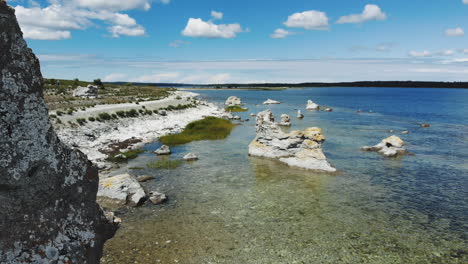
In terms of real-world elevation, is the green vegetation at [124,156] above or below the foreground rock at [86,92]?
below

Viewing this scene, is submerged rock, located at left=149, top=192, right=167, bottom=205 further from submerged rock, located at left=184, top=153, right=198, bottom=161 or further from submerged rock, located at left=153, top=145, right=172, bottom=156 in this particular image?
submerged rock, located at left=153, top=145, right=172, bottom=156

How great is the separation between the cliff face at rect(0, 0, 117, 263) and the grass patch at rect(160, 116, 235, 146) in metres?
41.6

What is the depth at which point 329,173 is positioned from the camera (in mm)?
34406

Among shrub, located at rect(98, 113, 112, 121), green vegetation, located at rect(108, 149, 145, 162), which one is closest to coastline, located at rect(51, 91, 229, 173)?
green vegetation, located at rect(108, 149, 145, 162)

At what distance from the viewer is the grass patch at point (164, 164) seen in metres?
36.1

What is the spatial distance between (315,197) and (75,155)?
22.4 meters

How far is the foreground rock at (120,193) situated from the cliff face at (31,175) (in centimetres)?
1663

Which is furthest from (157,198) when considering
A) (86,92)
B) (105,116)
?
(86,92)

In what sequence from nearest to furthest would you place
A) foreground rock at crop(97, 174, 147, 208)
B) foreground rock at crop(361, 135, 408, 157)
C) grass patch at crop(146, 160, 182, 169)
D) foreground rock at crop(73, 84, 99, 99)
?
foreground rock at crop(97, 174, 147, 208) → grass patch at crop(146, 160, 182, 169) → foreground rock at crop(361, 135, 408, 157) → foreground rock at crop(73, 84, 99, 99)

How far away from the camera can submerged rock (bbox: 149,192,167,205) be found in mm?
24984

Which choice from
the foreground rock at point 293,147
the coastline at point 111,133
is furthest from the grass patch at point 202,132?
the foreground rock at point 293,147

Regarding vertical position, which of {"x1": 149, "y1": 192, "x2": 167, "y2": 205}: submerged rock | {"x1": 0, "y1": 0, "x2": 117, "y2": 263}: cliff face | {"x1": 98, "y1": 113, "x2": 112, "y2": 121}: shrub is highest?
{"x1": 0, "y1": 0, "x2": 117, "y2": 263}: cliff face

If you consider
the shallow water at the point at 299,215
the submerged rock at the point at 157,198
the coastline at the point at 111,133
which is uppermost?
the coastline at the point at 111,133

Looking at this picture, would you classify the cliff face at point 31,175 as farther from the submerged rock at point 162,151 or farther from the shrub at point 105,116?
the shrub at point 105,116
